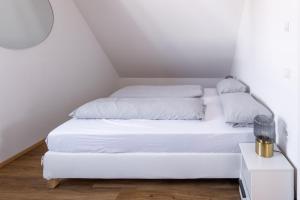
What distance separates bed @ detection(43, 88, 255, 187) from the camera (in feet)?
6.59

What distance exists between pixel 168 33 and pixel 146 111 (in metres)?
1.87

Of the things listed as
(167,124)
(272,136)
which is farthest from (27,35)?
(272,136)

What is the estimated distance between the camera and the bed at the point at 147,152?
2.01 metres

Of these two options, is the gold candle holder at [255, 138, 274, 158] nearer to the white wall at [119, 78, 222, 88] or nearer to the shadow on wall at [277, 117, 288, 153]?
the shadow on wall at [277, 117, 288, 153]

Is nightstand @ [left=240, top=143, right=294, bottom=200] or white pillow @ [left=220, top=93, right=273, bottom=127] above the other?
white pillow @ [left=220, top=93, right=273, bottom=127]

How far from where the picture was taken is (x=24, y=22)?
2.80 meters

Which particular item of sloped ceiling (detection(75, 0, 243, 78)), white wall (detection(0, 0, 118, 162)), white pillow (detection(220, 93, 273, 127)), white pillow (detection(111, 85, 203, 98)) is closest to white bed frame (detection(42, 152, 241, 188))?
white pillow (detection(220, 93, 273, 127))

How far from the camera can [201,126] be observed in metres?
2.14

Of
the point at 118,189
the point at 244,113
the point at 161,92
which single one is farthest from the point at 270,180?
the point at 161,92

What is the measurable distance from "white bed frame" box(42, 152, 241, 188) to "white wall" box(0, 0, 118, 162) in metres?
0.89

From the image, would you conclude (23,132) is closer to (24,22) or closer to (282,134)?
(24,22)

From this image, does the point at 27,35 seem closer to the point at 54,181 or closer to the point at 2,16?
the point at 2,16

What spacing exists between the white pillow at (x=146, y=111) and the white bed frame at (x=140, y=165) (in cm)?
40

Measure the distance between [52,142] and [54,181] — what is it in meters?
0.34
